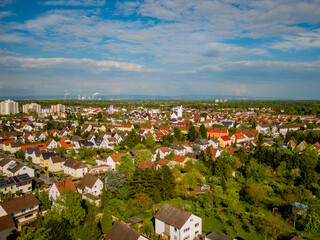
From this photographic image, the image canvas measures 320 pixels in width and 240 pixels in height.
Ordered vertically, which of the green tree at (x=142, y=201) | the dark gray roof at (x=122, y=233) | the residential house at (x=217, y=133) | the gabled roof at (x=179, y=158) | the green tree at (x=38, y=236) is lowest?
the green tree at (x=142, y=201)

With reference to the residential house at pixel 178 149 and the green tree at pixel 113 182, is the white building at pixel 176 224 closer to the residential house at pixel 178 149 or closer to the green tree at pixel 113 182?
the green tree at pixel 113 182

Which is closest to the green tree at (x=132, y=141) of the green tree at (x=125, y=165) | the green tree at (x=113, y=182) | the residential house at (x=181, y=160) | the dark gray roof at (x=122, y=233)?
the residential house at (x=181, y=160)

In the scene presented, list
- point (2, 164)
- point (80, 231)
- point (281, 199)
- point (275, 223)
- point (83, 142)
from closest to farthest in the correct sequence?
point (80, 231) < point (275, 223) < point (281, 199) < point (2, 164) < point (83, 142)

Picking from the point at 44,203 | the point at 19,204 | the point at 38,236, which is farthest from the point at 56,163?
the point at 38,236

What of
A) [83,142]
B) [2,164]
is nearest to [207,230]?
[2,164]

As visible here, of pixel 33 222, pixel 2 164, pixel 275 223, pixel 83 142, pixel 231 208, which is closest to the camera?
pixel 275 223

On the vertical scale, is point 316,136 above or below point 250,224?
above

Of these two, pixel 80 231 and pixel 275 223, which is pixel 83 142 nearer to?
pixel 80 231
